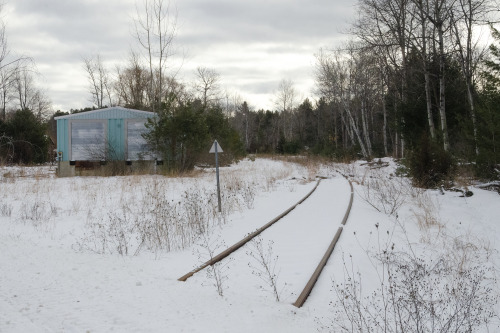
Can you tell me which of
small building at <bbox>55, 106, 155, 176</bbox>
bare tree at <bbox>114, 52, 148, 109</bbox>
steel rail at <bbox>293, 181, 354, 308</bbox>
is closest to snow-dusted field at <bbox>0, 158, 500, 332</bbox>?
steel rail at <bbox>293, 181, 354, 308</bbox>

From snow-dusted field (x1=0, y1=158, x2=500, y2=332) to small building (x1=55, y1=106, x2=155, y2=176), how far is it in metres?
11.9

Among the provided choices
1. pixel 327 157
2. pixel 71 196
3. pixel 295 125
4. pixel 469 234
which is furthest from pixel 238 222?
pixel 295 125

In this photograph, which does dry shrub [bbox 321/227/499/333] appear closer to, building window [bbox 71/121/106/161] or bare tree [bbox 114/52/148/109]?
building window [bbox 71/121/106/161]

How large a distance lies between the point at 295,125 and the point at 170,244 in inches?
2818

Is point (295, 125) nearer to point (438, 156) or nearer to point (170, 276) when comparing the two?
point (438, 156)

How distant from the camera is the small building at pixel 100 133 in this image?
75.6ft

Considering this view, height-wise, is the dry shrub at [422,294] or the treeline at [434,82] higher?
the treeline at [434,82]

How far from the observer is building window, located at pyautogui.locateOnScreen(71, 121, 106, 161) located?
2298 cm

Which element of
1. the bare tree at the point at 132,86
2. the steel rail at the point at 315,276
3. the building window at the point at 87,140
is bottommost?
the steel rail at the point at 315,276

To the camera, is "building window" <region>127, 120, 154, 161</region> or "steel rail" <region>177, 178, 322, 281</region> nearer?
"steel rail" <region>177, 178, 322, 281</region>

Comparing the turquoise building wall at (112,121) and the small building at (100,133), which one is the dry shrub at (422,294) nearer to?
the small building at (100,133)

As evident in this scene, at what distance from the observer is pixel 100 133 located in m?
23.2

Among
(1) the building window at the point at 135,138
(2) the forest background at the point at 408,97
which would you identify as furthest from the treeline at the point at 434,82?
(1) the building window at the point at 135,138

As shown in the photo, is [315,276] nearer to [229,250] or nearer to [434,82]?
[229,250]
